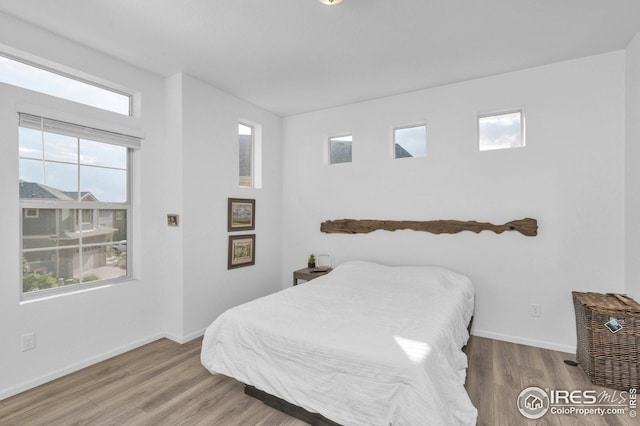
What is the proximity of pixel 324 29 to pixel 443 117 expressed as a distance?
69.7 inches

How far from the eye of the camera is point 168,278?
3389 mm

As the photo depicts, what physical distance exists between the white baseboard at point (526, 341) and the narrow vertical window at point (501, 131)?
6.39 ft

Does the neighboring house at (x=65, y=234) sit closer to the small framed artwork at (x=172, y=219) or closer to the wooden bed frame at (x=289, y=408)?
the small framed artwork at (x=172, y=219)

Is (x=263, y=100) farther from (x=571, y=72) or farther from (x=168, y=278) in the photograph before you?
(x=571, y=72)

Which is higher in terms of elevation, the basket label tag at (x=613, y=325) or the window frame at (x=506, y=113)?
the window frame at (x=506, y=113)

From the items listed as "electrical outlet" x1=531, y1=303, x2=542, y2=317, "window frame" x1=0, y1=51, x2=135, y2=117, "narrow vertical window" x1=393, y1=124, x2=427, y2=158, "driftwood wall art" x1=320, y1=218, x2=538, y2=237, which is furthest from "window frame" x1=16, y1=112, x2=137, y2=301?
"electrical outlet" x1=531, y1=303, x2=542, y2=317

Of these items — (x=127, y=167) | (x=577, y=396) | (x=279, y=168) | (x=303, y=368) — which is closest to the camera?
(x=303, y=368)

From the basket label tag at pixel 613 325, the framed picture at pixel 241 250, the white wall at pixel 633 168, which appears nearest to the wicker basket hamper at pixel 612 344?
the basket label tag at pixel 613 325

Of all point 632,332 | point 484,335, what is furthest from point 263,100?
point 632,332

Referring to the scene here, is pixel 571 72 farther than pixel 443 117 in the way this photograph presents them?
No

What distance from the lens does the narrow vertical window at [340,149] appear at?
430 cm

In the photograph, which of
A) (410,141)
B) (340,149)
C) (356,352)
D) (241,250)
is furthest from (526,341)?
(241,250)

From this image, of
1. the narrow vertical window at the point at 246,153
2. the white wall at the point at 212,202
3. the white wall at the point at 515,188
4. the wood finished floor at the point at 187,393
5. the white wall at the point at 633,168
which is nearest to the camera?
the wood finished floor at the point at 187,393

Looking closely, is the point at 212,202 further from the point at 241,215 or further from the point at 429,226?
the point at 429,226
